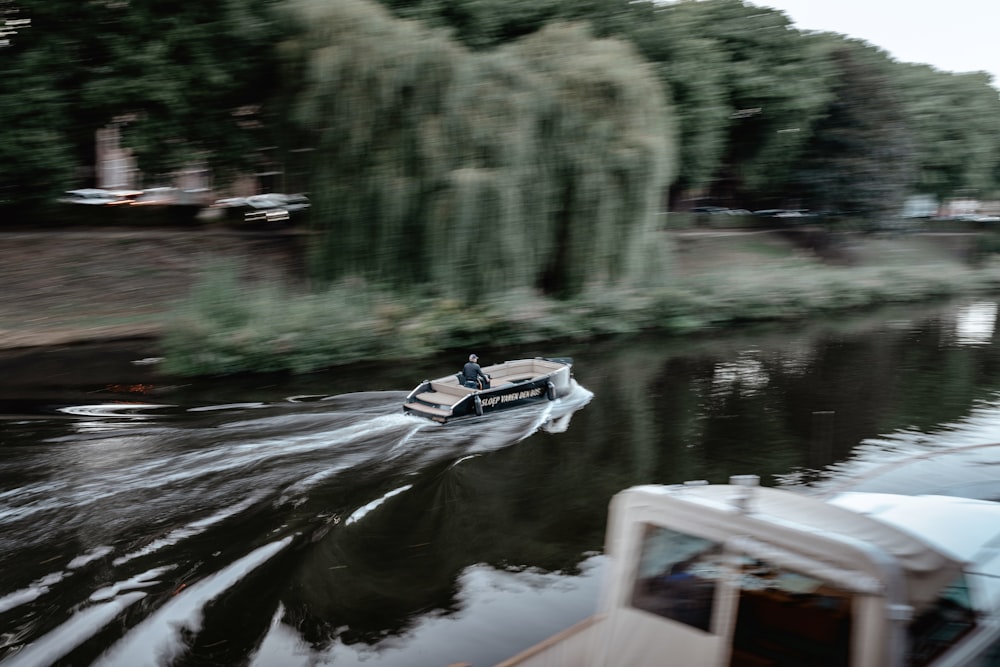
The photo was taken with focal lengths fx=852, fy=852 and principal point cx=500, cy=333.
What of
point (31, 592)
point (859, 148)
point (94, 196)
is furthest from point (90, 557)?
point (859, 148)

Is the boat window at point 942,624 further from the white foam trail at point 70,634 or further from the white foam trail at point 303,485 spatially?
the white foam trail at point 303,485

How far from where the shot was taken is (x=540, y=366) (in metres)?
18.7

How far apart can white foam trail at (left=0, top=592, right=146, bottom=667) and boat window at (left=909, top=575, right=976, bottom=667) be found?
24.3 ft

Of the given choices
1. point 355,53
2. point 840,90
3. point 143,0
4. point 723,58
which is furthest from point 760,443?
point 840,90

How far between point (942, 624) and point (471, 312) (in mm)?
18356

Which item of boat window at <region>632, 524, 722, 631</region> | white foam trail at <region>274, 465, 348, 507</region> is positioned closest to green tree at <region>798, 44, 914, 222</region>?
white foam trail at <region>274, 465, 348, 507</region>

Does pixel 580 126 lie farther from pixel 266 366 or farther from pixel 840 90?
pixel 840 90

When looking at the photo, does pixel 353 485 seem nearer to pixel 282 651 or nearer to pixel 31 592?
pixel 282 651

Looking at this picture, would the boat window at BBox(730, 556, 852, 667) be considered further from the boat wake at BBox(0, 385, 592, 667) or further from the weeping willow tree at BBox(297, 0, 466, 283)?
the weeping willow tree at BBox(297, 0, 466, 283)

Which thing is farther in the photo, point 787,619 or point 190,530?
point 190,530

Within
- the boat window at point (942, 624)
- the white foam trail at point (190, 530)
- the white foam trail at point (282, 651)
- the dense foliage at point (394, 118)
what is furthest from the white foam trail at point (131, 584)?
the dense foliage at point (394, 118)

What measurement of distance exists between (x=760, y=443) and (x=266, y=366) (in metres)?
11.3

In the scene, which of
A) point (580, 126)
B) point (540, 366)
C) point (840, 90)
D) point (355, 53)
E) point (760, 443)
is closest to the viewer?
point (760, 443)

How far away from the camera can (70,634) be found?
28.0 feet
